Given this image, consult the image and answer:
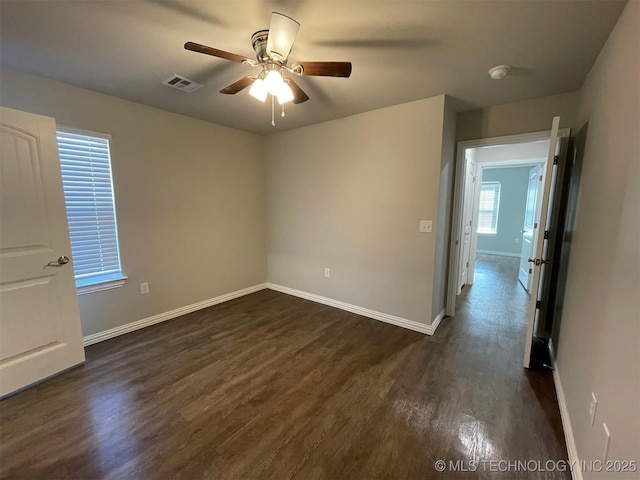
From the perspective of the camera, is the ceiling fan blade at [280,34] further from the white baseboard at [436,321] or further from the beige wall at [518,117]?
the white baseboard at [436,321]

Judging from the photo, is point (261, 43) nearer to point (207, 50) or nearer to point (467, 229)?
point (207, 50)

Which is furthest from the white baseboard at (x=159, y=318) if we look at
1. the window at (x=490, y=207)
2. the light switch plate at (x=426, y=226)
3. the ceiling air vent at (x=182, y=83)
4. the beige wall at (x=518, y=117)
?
the window at (x=490, y=207)

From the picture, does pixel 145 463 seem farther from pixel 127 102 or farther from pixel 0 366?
pixel 127 102

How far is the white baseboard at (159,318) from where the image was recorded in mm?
2676

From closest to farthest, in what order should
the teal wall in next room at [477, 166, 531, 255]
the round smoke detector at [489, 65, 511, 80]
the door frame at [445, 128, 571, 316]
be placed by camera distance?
the round smoke detector at [489, 65, 511, 80]
the door frame at [445, 128, 571, 316]
the teal wall in next room at [477, 166, 531, 255]

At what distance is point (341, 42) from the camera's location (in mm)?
1747

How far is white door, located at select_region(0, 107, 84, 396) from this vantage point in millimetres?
1907

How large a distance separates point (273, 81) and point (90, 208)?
2.22m

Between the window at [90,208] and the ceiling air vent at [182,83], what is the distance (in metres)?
0.90

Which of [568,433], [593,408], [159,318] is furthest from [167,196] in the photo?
[568,433]

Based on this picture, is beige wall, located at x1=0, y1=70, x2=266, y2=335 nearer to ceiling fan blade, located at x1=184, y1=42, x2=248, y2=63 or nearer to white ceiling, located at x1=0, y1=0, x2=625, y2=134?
white ceiling, located at x1=0, y1=0, x2=625, y2=134

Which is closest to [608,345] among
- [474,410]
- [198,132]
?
[474,410]

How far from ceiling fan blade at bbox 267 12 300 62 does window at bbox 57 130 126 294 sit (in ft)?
6.94

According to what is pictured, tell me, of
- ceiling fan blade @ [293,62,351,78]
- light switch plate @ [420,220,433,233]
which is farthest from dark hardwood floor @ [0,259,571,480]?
ceiling fan blade @ [293,62,351,78]
